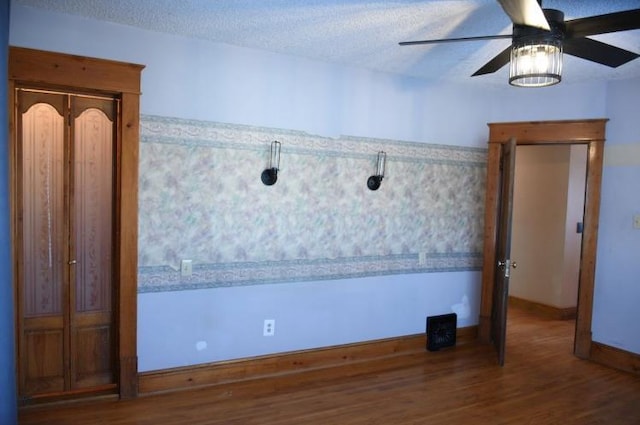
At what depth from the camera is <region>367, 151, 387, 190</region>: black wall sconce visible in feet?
12.0

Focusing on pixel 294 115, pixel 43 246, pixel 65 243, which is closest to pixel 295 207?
pixel 294 115

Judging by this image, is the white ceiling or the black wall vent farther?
the black wall vent

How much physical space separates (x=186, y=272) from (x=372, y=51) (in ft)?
6.48

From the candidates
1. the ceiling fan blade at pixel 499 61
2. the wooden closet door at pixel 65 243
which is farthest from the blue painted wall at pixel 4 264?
the ceiling fan blade at pixel 499 61

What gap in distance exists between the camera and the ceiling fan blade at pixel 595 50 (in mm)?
2307

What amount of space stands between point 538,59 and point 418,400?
2224mm

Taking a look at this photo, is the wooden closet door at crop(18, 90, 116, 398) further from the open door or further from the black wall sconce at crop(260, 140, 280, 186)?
the open door

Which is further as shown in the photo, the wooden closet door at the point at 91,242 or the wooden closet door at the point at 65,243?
the wooden closet door at the point at 91,242

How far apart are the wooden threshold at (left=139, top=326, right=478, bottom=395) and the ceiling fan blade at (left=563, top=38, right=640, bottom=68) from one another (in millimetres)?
2522

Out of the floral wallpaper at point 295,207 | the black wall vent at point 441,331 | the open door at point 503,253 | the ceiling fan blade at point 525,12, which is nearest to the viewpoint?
the ceiling fan blade at point 525,12

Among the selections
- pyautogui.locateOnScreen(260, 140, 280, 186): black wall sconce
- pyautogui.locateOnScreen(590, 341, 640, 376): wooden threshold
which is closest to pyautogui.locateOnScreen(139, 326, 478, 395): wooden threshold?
pyautogui.locateOnScreen(260, 140, 280, 186): black wall sconce

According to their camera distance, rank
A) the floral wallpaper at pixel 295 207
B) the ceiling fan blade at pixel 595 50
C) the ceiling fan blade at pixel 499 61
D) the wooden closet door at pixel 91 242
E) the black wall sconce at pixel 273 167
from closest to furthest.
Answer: the ceiling fan blade at pixel 595 50 < the ceiling fan blade at pixel 499 61 < the wooden closet door at pixel 91 242 < the floral wallpaper at pixel 295 207 < the black wall sconce at pixel 273 167

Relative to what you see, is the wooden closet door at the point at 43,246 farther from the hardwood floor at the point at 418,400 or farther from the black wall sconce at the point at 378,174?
the black wall sconce at the point at 378,174

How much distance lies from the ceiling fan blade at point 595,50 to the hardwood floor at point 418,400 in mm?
2165
